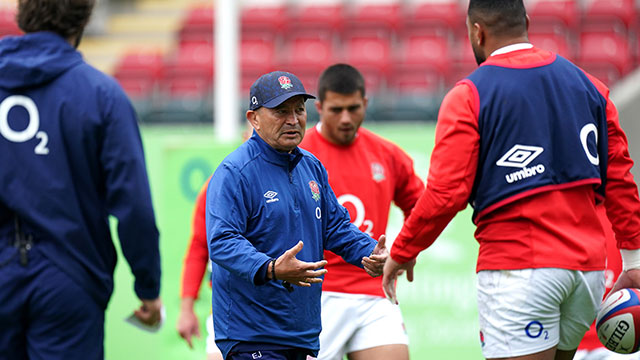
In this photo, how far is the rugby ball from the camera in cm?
400

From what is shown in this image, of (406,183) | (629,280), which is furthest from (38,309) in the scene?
(629,280)

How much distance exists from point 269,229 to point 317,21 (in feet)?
36.8

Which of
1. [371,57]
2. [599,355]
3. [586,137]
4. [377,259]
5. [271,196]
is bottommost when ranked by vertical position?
[599,355]

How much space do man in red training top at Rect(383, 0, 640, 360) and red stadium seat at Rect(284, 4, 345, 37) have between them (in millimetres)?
10477

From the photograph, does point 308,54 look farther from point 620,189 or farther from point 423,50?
point 620,189

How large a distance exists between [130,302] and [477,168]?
494cm

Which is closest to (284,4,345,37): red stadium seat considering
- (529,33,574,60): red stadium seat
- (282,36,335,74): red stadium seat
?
(282,36,335,74): red stadium seat

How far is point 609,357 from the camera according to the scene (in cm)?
491

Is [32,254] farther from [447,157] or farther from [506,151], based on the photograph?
[506,151]

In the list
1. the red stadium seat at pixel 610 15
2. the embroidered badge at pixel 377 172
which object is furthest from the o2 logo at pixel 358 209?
the red stadium seat at pixel 610 15

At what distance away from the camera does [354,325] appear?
5000 millimetres

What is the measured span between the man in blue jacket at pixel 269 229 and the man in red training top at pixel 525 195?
51 centimetres

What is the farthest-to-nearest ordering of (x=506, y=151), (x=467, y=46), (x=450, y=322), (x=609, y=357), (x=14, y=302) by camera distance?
(x=467, y=46), (x=450, y=322), (x=609, y=357), (x=506, y=151), (x=14, y=302)

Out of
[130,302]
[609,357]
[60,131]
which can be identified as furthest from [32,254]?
[130,302]
